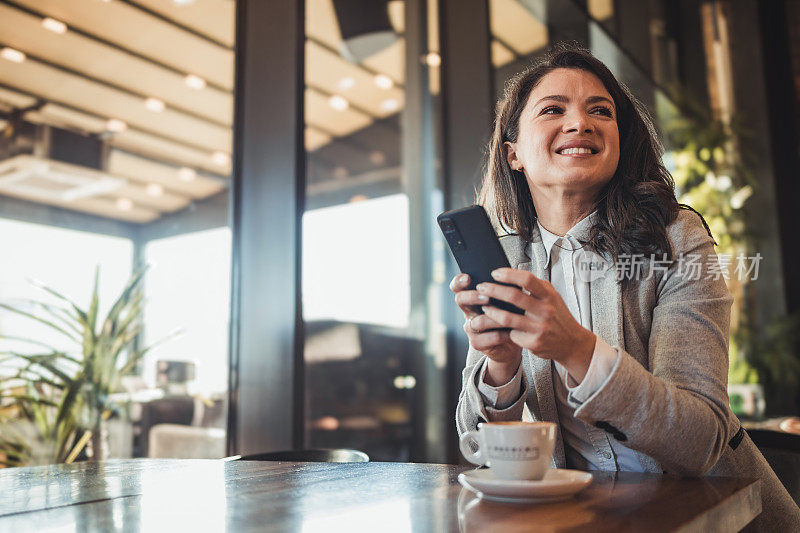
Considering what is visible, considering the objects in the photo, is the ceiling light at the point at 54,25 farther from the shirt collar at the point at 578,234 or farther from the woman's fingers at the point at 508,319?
the woman's fingers at the point at 508,319

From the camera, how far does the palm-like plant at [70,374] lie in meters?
1.96

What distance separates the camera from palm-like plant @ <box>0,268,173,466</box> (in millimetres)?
1956

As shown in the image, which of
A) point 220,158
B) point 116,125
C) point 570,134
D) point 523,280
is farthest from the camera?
point 220,158

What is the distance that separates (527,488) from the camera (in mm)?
812

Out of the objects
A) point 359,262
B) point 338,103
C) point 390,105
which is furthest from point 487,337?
point 390,105

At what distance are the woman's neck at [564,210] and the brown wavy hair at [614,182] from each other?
0.04 meters

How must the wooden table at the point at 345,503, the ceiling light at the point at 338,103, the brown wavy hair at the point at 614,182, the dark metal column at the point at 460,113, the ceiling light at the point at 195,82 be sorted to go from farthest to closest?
the dark metal column at the point at 460,113 → the ceiling light at the point at 338,103 → the ceiling light at the point at 195,82 → the brown wavy hair at the point at 614,182 → the wooden table at the point at 345,503

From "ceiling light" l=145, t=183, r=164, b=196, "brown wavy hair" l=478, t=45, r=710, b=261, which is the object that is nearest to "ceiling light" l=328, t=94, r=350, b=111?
"ceiling light" l=145, t=183, r=164, b=196

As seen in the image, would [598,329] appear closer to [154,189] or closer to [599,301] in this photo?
[599,301]

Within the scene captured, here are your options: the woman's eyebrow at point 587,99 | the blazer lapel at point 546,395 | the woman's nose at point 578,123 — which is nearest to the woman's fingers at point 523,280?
the blazer lapel at point 546,395

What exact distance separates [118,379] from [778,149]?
597cm

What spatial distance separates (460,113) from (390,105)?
37cm

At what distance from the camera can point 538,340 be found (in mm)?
1000

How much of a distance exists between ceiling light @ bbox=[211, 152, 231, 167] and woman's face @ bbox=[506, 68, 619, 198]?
4.24 ft
